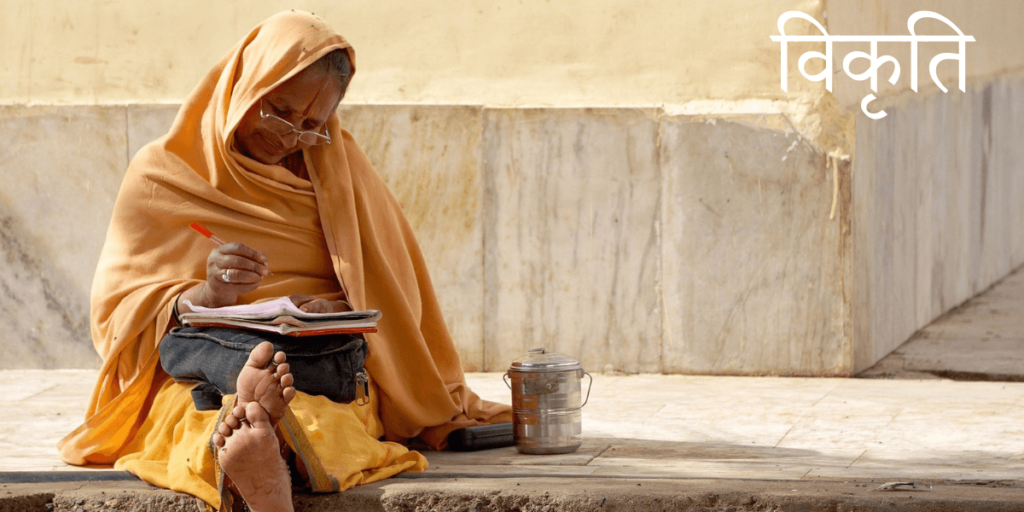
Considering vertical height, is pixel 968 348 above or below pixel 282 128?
below

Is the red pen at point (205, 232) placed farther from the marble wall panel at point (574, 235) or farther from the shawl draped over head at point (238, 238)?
the marble wall panel at point (574, 235)

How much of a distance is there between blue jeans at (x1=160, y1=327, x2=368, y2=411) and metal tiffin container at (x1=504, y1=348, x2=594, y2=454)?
1.99 feet

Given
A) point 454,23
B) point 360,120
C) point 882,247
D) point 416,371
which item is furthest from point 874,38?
point 416,371

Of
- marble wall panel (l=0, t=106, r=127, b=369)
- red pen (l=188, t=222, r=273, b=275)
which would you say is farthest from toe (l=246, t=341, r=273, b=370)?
marble wall panel (l=0, t=106, r=127, b=369)

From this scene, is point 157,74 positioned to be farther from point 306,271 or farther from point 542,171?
point 306,271

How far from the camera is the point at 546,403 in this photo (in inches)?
176

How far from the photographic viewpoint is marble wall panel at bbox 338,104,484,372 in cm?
641

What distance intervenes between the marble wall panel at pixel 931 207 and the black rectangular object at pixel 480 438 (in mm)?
2322

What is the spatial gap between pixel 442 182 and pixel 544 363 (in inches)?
83.6

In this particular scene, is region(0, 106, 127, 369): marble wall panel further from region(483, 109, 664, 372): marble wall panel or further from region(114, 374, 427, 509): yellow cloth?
region(114, 374, 427, 509): yellow cloth

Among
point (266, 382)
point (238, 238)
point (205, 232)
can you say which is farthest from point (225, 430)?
point (238, 238)

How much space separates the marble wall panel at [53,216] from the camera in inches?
259

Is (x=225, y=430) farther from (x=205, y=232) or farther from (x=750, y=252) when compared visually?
(x=750, y=252)

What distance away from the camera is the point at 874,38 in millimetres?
6699
